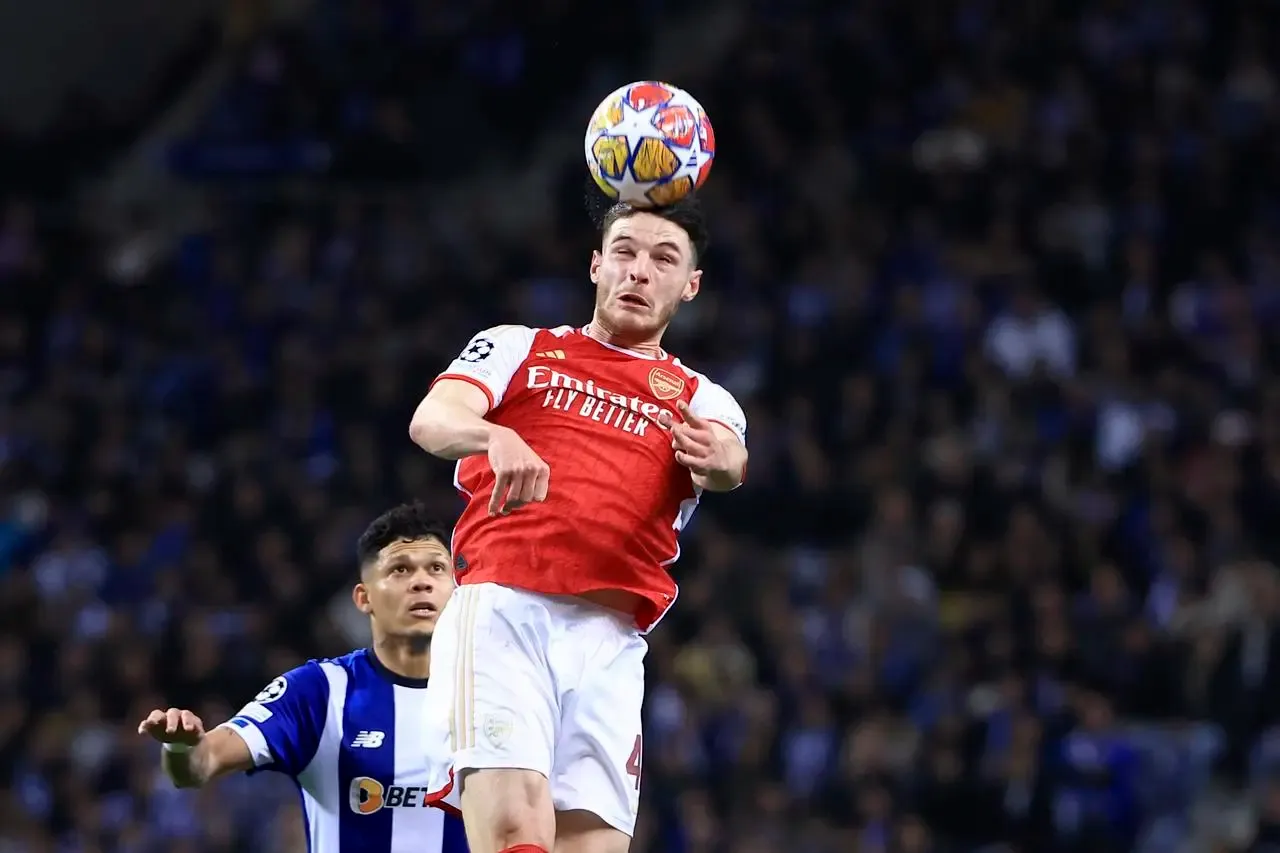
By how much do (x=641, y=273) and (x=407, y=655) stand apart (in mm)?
1653

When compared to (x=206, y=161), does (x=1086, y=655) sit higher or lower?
lower

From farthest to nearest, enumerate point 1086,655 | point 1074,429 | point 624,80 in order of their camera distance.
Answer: point 624,80 < point 1074,429 < point 1086,655

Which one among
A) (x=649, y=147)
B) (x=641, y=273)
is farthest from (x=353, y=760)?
(x=649, y=147)

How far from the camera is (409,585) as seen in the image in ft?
21.7

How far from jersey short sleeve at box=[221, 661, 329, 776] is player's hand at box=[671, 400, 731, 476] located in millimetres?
1672

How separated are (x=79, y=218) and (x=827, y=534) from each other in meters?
9.17

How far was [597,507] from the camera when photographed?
5.70m

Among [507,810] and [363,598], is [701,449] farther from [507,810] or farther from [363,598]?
[363,598]

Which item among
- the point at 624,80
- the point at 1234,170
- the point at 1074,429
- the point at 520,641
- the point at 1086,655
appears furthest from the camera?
the point at 624,80

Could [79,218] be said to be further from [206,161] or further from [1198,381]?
[1198,381]

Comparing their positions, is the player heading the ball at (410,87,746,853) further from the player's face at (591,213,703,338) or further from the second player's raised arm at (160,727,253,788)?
the second player's raised arm at (160,727,253,788)

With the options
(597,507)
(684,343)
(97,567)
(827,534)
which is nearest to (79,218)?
(97,567)

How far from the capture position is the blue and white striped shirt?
21.1 feet

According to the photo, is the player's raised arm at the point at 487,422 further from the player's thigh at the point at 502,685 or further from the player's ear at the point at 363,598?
the player's ear at the point at 363,598
